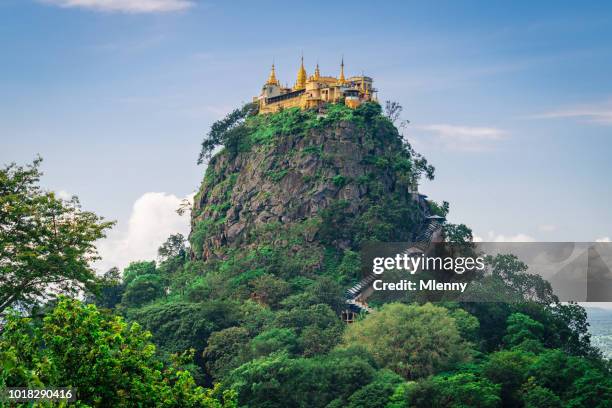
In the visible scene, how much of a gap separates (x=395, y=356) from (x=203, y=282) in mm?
24029

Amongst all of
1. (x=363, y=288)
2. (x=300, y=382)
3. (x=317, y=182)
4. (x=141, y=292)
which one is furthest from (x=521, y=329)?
(x=141, y=292)

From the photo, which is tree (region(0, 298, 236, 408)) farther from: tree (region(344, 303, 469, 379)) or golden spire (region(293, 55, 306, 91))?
golden spire (region(293, 55, 306, 91))

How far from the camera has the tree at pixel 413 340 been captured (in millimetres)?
64312

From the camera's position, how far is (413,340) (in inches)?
2562

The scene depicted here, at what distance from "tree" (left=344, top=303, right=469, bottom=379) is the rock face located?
20204 mm

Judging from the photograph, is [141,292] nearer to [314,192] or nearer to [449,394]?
[314,192]

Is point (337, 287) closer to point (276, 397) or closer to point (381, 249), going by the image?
point (381, 249)

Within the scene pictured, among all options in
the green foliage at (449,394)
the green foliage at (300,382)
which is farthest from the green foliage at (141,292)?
the green foliage at (449,394)

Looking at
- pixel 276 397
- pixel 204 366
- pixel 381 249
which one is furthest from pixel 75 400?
pixel 381 249

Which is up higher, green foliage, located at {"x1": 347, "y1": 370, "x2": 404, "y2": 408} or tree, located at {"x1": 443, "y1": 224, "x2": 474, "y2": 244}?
tree, located at {"x1": 443, "y1": 224, "x2": 474, "y2": 244}

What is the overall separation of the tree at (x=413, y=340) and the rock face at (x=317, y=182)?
66.3 ft

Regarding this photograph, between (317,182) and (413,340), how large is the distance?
1105 inches

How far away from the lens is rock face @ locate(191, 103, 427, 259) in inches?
3526

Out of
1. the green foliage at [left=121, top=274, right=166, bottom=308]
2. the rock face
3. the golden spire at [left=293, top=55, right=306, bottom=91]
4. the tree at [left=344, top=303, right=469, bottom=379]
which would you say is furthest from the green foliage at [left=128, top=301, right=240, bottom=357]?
the golden spire at [left=293, top=55, right=306, bottom=91]
